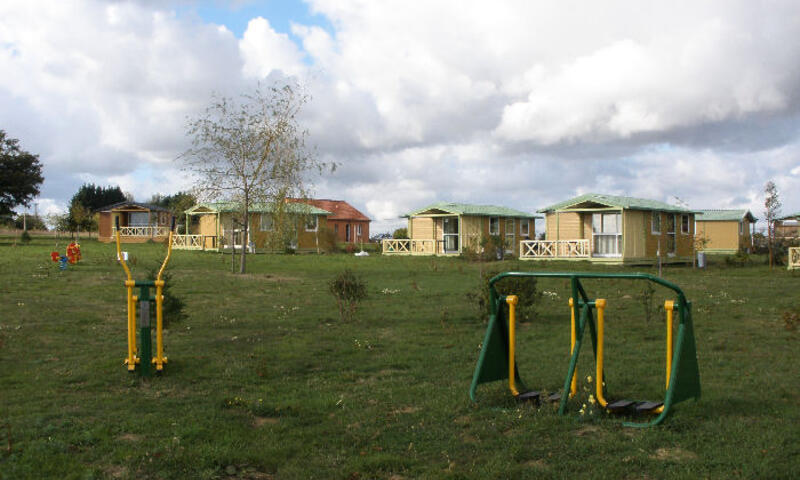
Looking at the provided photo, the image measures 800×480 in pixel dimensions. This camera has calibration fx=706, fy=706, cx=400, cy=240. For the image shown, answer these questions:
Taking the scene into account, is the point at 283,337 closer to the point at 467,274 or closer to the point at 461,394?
the point at 461,394

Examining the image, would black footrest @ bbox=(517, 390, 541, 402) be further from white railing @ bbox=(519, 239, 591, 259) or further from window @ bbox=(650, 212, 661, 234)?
window @ bbox=(650, 212, 661, 234)

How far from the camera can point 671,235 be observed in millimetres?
34844

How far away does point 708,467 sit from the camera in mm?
4809

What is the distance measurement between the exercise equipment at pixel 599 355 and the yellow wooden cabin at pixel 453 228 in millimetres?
32006

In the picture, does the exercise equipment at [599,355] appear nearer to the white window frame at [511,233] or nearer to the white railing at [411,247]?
the white railing at [411,247]

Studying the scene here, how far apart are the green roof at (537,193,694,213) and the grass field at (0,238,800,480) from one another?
17.1 m

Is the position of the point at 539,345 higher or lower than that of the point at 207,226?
lower

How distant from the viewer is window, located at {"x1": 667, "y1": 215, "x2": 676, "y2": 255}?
34528 millimetres

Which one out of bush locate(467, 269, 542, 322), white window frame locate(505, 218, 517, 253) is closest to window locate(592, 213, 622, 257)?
white window frame locate(505, 218, 517, 253)

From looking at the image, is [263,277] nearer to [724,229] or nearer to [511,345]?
[511,345]

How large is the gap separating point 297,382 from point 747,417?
179 inches

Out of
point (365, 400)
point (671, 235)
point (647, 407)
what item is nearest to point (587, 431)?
point (647, 407)

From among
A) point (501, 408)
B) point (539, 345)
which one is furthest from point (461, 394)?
point (539, 345)

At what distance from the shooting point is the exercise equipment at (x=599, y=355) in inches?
226
